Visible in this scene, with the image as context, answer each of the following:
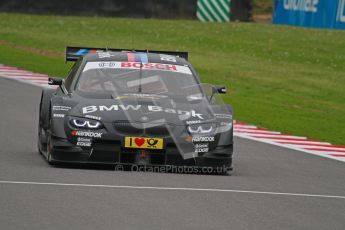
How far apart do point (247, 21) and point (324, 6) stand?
253 inches

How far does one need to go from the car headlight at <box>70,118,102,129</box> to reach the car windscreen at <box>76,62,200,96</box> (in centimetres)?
99

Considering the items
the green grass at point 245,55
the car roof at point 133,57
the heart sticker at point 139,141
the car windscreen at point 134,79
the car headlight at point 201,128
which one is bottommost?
the green grass at point 245,55

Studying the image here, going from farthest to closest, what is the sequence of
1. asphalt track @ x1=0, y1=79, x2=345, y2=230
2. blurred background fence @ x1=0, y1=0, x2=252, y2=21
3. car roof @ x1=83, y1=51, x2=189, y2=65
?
1. blurred background fence @ x1=0, y1=0, x2=252, y2=21
2. car roof @ x1=83, y1=51, x2=189, y2=65
3. asphalt track @ x1=0, y1=79, x2=345, y2=230

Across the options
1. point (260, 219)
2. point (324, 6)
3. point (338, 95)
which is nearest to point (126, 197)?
point (260, 219)

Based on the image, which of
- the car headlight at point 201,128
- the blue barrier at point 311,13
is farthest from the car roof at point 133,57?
the blue barrier at point 311,13

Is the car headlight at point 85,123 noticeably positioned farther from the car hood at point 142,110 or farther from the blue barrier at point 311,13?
the blue barrier at point 311,13

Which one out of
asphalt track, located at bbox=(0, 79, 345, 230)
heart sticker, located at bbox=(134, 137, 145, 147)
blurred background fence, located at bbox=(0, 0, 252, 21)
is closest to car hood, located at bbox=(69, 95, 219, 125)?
heart sticker, located at bbox=(134, 137, 145, 147)

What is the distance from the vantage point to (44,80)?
23.3m

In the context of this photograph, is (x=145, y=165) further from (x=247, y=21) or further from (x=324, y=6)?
(x=247, y=21)

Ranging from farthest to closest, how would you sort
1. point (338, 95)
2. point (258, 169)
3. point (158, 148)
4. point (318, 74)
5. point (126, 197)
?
point (318, 74) < point (338, 95) < point (258, 169) < point (158, 148) < point (126, 197)

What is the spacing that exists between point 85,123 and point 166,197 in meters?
2.22

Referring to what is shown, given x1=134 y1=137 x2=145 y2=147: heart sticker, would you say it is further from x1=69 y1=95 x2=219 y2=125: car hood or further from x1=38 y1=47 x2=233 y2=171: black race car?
x1=69 y1=95 x2=219 y2=125: car hood

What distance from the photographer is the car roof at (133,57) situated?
13.0 metres

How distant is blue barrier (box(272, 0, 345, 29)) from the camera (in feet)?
118
